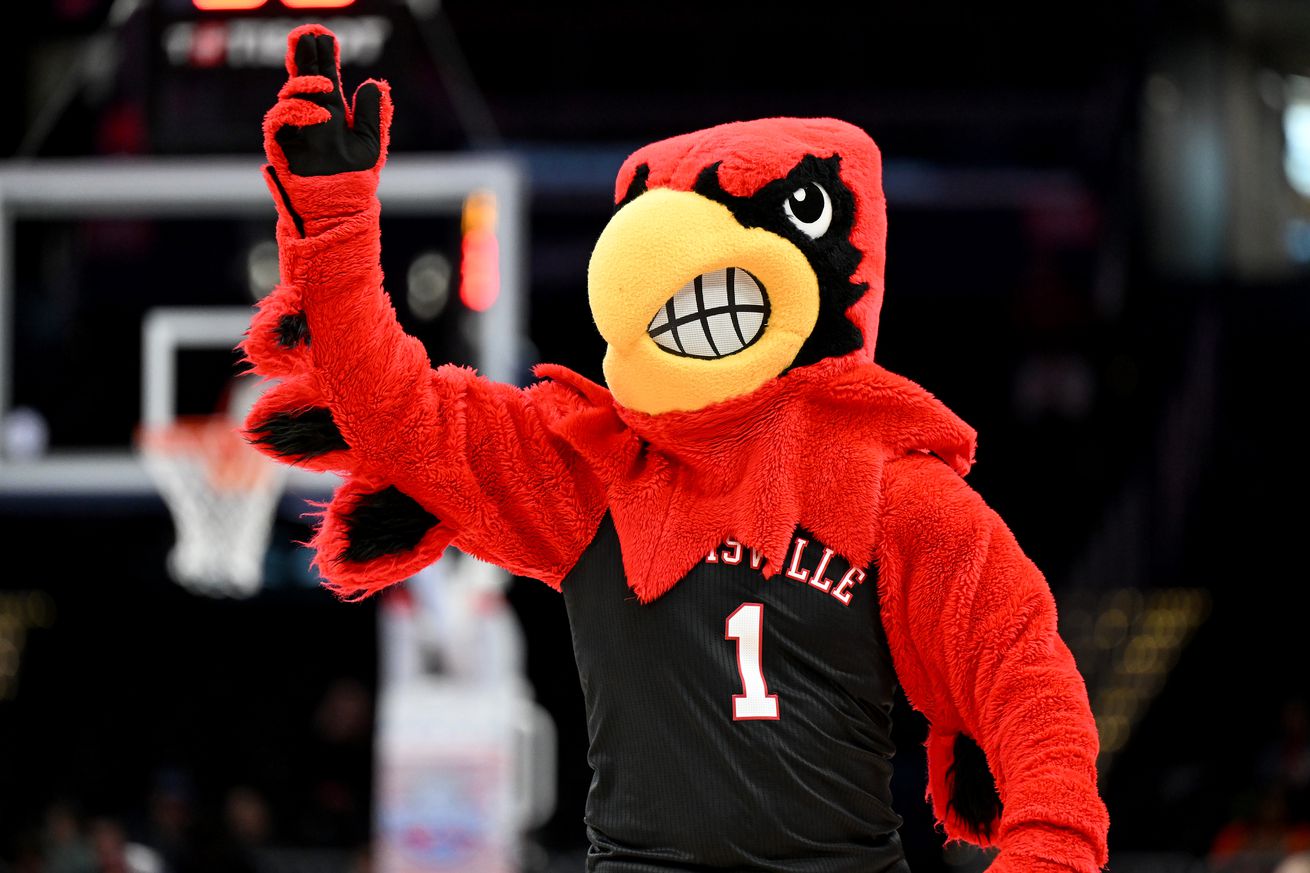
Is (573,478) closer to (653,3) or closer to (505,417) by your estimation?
(505,417)

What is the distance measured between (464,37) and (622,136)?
1.06m

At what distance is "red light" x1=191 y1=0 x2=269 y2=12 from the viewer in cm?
481

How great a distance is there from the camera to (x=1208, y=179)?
967cm

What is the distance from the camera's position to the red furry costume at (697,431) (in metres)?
1.76

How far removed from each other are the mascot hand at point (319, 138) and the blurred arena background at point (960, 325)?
18.9 ft

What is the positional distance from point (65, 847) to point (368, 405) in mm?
6763

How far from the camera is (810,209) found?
186 cm

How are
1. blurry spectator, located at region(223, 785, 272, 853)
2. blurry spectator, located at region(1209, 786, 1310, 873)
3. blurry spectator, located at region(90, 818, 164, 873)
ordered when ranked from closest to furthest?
blurry spectator, located at region(1209, 786, 1310, 873) → blurry spectator, located at region(90, 818, 164, 873) → blurry spectator, located at region(223, 785, 272, 853)

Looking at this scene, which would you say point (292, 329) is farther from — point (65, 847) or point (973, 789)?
point (65, 847)

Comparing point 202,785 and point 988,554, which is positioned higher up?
point 988,554

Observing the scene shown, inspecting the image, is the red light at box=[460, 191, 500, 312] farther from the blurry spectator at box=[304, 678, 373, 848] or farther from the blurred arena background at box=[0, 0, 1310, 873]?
the blurry spectator at box=[304, 678, 373, 848]

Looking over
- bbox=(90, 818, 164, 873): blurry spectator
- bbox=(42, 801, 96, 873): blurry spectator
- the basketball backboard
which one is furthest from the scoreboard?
bbox=(42, 801, 96, 873): blurry spectator

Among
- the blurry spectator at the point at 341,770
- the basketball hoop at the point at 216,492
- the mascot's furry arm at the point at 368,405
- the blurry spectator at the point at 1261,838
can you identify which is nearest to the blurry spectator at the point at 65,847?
the blurry spectator at the point at 341,770

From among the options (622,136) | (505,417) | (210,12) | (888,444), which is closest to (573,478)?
(505,417)
